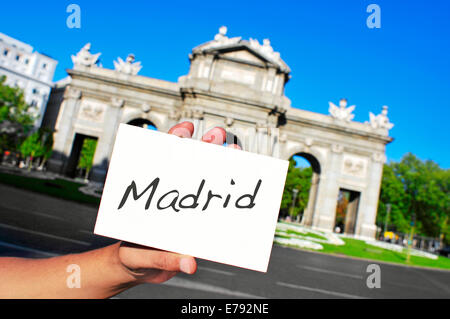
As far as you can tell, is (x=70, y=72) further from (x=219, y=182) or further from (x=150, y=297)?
(x=219, y=182)

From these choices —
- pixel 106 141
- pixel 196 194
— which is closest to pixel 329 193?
pixel 106 141

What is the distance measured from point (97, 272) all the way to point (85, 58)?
33.6 metres

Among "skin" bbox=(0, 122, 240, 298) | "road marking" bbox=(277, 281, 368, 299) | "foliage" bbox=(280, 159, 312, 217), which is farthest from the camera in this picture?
"foliage" bbox=(280, 159, 312, 217)

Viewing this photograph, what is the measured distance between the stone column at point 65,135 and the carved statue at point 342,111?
25.8 meters

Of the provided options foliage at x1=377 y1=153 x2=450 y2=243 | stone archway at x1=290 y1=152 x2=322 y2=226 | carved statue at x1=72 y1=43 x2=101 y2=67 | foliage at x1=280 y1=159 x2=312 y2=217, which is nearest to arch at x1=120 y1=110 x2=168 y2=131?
carved statue at x1=72 y1=43 x2=101 y2=67

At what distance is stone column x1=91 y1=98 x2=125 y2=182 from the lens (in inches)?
1102

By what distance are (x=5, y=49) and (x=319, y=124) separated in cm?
6260

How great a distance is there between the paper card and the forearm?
19 cm

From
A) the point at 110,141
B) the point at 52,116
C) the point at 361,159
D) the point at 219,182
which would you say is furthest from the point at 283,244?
the point at 52,116

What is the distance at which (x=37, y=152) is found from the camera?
31.4 metres

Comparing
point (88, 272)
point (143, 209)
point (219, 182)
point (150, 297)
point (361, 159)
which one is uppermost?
point (361, 159)

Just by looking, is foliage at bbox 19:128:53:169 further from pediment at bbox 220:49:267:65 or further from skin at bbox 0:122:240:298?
skin at bbox 0:122:240:298

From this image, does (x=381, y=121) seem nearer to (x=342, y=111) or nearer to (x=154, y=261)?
A: (x=342, y=111)
